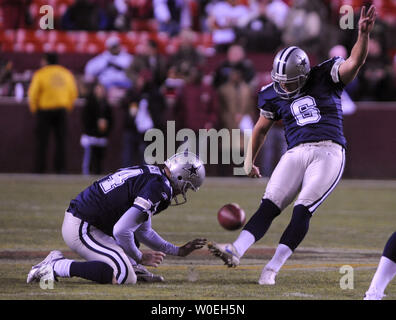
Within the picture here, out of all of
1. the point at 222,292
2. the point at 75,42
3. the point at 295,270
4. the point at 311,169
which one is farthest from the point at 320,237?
the point at 75,42

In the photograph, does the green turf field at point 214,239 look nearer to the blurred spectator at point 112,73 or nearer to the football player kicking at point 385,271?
the football player kicking at point 385,271

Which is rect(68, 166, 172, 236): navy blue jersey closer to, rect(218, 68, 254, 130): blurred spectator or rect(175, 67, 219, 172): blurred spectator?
rect(175, 67, 219, 172): blurred spectator

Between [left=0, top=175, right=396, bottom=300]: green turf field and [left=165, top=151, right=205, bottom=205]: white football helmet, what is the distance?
25.7 inches

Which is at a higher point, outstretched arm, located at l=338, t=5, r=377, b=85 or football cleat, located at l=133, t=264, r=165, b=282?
outstretched arm, located at l=338, t=5, r=377, b=85

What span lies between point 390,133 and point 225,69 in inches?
125

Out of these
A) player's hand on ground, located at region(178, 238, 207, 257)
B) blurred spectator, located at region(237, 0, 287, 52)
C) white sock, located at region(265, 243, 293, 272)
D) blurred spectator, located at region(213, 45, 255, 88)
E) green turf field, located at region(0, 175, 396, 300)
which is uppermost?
blurred spectator, located at region(237, 0, 287, 52)

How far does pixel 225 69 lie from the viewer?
1605 centimetres

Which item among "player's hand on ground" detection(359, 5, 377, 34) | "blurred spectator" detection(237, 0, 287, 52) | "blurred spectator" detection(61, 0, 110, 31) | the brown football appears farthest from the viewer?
"blurred spectator" detection(61, 0, 110, 31)

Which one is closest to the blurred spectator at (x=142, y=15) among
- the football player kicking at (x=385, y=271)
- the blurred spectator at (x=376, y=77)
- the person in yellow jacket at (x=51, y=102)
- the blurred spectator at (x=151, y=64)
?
the blurred spectator at (x=151, y=64)

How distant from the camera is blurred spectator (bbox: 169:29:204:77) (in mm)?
16406

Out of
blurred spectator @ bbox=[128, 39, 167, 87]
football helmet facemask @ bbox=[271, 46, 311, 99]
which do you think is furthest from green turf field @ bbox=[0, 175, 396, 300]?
blurred spectator @ bbox=[128, 39, 167, 87]

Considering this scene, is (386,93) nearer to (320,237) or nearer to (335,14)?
(335,14)

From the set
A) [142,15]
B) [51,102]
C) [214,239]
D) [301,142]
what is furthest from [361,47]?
[142,15]
